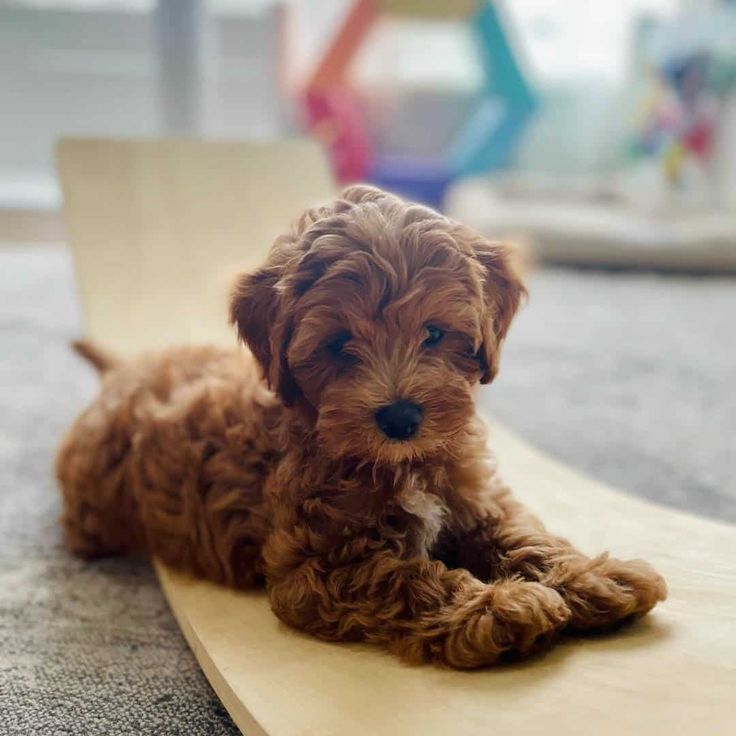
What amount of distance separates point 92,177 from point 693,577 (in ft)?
8.90

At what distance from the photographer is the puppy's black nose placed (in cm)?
147

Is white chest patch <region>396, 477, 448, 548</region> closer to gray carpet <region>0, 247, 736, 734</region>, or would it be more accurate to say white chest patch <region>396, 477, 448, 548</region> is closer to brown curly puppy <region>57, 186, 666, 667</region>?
brown curly puppy <region>57, 186, 666, 667</region>

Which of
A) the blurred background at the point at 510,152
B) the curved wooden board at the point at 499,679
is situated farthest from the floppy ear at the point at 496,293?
the blurred background at the point at 510,152

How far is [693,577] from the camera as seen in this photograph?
1808 mm

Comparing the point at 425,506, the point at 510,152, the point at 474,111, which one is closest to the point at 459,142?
the point at 474,111

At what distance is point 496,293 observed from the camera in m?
1.67

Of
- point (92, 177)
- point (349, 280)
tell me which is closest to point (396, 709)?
point (349, 280)

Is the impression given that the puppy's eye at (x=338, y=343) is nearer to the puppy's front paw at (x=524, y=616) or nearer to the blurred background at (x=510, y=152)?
the puppy's front paw at (x=524, y=616)

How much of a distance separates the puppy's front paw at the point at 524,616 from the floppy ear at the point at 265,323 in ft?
1.64

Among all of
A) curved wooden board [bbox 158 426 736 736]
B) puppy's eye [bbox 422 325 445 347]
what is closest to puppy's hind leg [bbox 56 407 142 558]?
curved wooden board [bbox 158 426 736 736]

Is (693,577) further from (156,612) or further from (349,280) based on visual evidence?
(156,612)

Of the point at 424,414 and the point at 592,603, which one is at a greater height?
the point at 424,414

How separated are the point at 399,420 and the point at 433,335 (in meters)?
0.18

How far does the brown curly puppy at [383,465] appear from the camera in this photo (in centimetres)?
149
